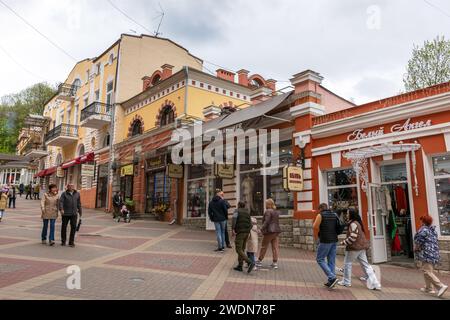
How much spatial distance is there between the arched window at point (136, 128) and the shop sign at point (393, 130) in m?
15.9

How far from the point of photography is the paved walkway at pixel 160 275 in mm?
6031

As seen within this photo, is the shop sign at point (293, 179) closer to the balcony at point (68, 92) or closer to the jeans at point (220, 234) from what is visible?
the jeans at point (220, 234)

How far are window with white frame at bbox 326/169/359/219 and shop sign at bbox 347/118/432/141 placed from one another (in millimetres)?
1140

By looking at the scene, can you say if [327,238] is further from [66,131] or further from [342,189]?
[66,131]

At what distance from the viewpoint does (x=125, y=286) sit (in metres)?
6.34

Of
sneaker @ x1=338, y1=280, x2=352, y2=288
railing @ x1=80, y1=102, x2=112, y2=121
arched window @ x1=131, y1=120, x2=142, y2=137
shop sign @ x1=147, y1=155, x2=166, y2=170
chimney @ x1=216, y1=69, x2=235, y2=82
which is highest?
chimney @ x1=216, y1=69, x2=235, y2=82

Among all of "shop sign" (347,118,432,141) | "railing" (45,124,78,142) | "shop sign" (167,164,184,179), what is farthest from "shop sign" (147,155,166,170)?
"railing" (45,124,78,142)

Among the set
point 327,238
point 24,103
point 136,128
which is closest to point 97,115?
point 136,128

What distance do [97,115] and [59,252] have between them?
1796 cm

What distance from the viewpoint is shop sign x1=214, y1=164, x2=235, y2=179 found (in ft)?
48.0

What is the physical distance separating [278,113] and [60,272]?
976 centimetres

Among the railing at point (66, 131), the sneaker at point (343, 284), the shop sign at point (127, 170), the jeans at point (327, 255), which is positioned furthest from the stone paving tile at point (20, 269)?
the railing at point (66, 131)

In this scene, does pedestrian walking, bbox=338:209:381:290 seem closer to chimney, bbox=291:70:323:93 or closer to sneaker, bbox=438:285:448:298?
sneaker, bbox=438:285:448:298

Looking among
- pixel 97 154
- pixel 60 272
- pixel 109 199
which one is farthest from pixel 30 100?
pixel 60 272
